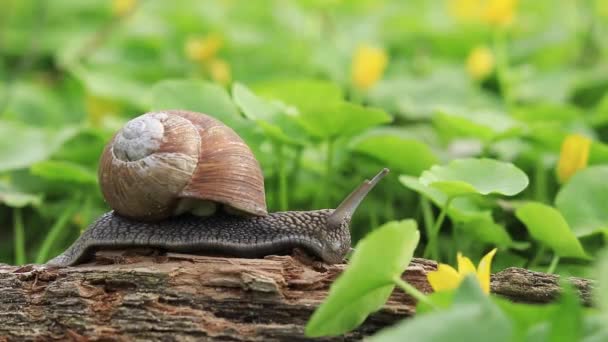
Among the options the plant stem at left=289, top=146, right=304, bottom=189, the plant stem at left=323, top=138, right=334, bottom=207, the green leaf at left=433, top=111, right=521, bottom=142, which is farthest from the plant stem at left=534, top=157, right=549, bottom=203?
the plant stem at left=289, top=146, right=304, bottom=189

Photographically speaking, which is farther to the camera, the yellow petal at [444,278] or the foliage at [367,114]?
the foliage at [367,114]

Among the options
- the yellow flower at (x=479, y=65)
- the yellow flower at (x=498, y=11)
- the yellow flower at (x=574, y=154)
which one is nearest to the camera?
the yellow flower at (x=574, y=154)

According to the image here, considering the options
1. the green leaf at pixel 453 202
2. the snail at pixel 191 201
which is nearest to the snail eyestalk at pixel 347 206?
the snail at pixel 191 201

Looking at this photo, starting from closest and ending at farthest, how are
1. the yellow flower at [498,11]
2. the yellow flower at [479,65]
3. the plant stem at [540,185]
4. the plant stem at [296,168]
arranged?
the plant stem at [296,168], the plant stem at [540,185], the yellow flower at [498,11], the yellow flower at [479,65]

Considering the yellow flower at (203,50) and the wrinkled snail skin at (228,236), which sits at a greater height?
the yellow flower at (203,50)

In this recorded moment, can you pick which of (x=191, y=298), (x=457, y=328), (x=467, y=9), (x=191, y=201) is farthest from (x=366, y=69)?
(x=457, y=328)

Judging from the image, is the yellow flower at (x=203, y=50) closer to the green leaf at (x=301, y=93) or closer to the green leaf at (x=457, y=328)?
the green leaf at (x=301, y=93)

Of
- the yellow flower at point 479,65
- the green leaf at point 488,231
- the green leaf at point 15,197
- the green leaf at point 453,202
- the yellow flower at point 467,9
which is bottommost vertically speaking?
the green leaf at point 15,197

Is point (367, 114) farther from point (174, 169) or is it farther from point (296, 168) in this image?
point (174, 169)
